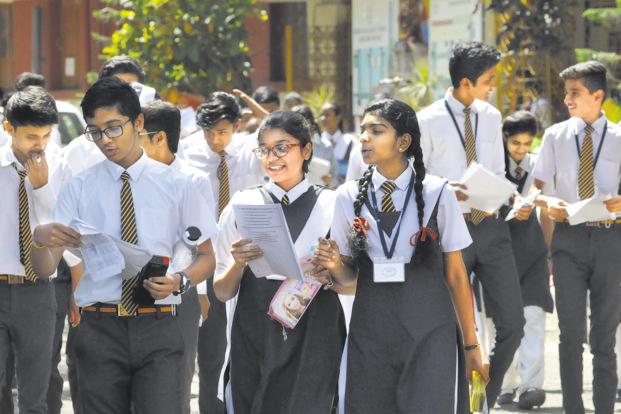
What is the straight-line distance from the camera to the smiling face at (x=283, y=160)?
23.4 ft

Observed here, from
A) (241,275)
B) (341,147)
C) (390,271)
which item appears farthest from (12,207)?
(341,147)

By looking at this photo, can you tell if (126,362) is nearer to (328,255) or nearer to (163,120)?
(328,255)

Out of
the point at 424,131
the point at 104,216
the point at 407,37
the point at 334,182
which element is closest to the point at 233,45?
the point at 407,37

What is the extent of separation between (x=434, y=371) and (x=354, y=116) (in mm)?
16615

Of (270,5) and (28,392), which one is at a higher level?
(270,5)

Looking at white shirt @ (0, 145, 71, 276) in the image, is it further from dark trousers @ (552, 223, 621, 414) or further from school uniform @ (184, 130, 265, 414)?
dark trousers @ (552, 223, 621, 414)

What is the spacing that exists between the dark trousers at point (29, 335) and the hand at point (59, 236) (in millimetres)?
1554

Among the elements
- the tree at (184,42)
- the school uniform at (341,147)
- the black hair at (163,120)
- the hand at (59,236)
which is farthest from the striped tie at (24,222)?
the tree at (184,42)

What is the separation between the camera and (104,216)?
6.46 meters

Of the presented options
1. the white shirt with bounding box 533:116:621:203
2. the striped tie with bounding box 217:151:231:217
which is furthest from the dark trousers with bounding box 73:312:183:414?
the white shirt with bounding box 533:116:621:203

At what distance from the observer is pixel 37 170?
7.55m

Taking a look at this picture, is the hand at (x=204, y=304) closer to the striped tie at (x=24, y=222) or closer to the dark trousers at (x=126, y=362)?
the striped tie at (x=24, y=222)

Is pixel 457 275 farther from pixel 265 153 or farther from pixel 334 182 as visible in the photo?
pixel 334 182

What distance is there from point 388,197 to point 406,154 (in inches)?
10.1
